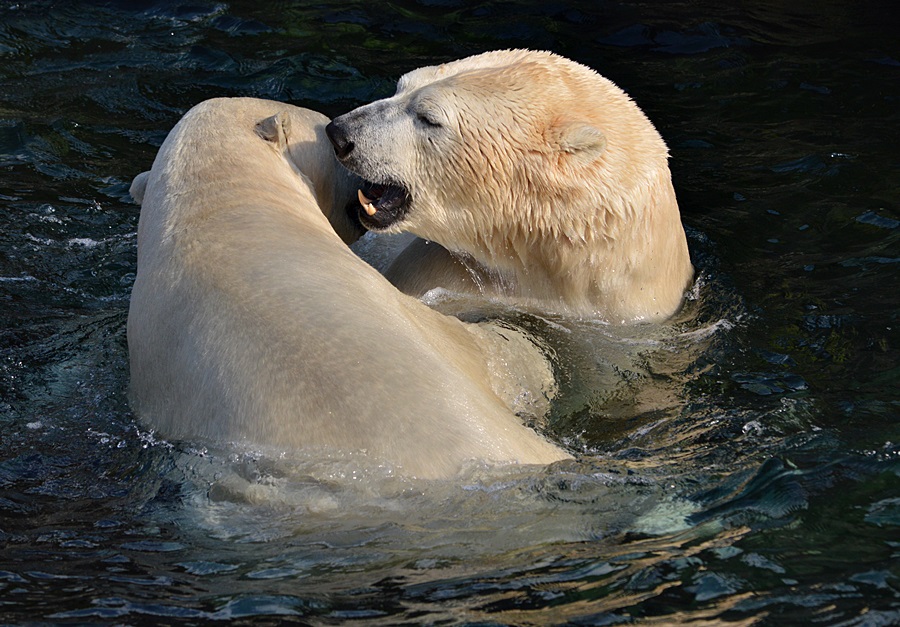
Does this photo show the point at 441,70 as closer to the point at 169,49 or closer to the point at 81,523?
the point at 81,523

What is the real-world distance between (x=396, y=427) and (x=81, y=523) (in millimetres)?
1174

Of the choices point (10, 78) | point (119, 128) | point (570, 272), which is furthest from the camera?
point (10, 78)

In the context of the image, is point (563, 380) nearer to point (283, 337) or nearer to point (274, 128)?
point (283, 337)

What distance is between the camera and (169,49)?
9188mm

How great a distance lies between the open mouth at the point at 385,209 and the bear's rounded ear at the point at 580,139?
30.0 inches

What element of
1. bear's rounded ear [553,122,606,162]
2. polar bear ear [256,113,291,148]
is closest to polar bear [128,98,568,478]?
polar bear ear [256,113,291,148]

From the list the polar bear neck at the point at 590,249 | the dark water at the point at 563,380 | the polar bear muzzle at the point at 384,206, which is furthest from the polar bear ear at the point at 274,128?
the dark water at the point at 563,380

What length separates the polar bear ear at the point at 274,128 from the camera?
16.0ft

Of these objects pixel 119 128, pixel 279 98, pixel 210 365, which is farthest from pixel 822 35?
pixel 210 365

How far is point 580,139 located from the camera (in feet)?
15.7

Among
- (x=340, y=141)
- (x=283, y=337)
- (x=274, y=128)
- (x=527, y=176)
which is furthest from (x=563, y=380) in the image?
(x=274, y=128)

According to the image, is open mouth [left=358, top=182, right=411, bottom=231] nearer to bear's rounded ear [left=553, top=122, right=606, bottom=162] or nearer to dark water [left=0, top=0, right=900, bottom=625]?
bear's rounded ear [left=553, top=122, right=606, bottom=162]

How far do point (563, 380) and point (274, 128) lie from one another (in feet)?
5.69

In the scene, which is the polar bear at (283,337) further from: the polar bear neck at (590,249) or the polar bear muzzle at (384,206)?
the polar bear neck at (590,249)
